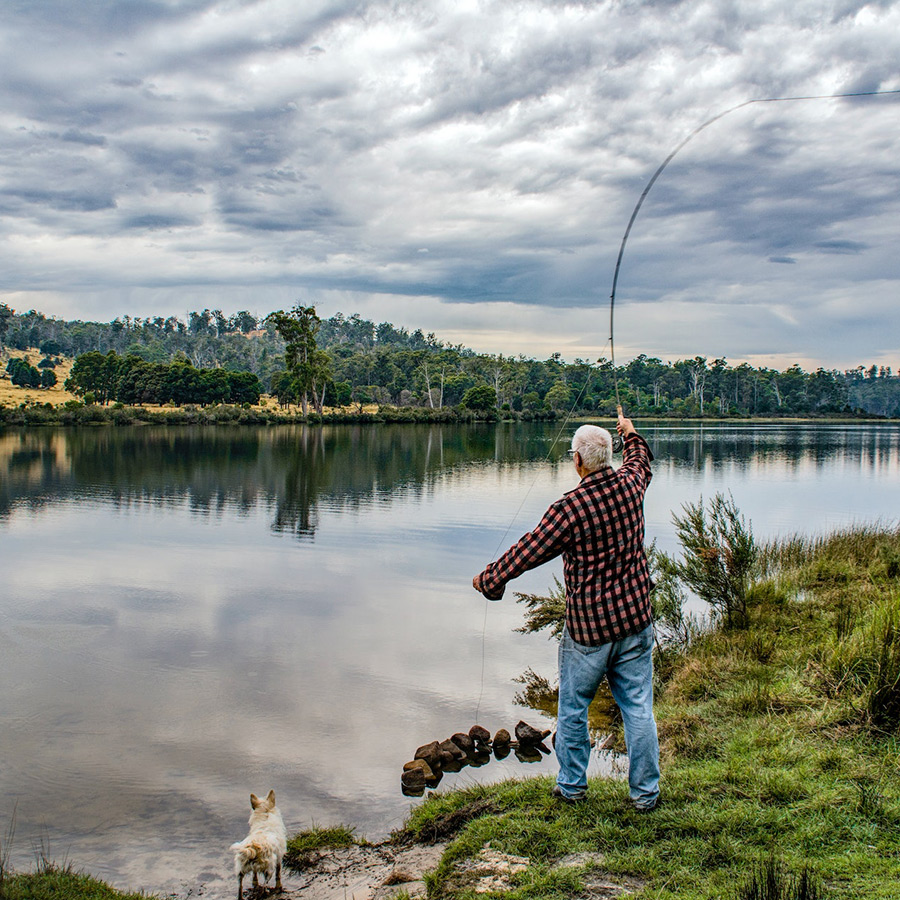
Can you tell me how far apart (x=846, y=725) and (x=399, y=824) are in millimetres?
3817

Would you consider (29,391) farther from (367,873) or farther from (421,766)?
(367,873)

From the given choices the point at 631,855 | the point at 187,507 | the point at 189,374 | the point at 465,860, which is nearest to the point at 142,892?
the point at 465,860

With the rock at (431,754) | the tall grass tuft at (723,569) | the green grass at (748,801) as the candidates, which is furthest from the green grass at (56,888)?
the tall grass tuft at (723,569)

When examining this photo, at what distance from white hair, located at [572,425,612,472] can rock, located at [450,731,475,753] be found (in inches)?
183

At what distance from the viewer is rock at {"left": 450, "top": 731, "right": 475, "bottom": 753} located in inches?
321

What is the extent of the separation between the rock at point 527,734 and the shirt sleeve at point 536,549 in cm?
428

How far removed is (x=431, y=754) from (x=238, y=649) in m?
5.46

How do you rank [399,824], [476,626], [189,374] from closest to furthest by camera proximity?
1. [399,824]
2. [476,626]
3. [189,374]

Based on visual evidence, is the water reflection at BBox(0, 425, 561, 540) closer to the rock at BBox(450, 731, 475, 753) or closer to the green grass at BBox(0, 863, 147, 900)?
the rock at BBox(450, 731, 475, 753)

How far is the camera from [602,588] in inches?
181

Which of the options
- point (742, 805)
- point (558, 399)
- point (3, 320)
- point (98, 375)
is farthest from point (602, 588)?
point (3, 320)

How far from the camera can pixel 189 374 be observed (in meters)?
100

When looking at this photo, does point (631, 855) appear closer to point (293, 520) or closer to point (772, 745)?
point (772, 745)

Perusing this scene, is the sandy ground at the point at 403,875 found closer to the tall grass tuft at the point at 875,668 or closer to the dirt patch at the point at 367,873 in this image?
the dirt patch at the point at 367,873
